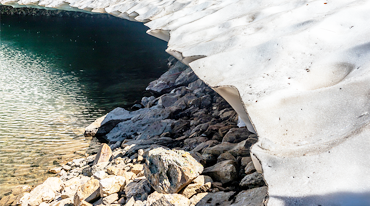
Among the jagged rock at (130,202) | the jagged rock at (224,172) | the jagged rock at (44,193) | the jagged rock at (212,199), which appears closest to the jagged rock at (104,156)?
the jagged rock at (44,193)

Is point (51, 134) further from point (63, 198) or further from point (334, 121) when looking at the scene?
point (334, 121)

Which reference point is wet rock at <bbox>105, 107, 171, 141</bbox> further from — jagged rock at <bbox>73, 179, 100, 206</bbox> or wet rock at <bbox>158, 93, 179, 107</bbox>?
jagged rock at <bbox>73, 179, 100, 206</bbox>

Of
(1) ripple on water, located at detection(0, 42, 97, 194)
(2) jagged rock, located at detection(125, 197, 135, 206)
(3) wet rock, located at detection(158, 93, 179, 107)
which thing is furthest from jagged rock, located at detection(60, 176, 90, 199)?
(3) wet rock, located at detection(158, 93, 179, 107)

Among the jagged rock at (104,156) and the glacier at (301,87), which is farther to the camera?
the jagged rock at (104,156)

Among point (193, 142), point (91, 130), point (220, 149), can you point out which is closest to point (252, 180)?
point (220, 149)

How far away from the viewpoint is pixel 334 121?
199 cm

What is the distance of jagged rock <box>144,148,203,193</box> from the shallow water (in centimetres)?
385

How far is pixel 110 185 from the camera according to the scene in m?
3.62

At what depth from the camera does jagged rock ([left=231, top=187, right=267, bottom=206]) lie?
2523 mm

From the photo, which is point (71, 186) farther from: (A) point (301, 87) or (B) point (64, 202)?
(A) point (301, 87)

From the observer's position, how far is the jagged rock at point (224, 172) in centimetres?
308

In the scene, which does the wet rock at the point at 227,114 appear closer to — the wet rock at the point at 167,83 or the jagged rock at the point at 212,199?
the jagged rock at the point at 212,199

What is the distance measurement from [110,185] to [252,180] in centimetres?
177

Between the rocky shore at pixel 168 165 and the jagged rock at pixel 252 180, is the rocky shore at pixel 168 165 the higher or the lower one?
the lower one
